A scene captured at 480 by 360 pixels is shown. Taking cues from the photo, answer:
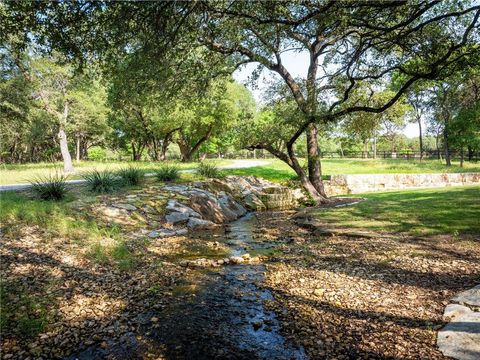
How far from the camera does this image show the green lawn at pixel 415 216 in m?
8.15

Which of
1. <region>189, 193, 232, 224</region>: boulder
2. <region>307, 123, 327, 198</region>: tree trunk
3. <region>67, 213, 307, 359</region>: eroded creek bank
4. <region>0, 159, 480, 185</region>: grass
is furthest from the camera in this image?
<region>0, 159, 480, 185</region>: grass

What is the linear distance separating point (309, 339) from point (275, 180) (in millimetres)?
16135

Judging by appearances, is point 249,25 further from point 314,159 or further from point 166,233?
point 314,159

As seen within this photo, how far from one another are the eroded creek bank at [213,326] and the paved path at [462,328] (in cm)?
157

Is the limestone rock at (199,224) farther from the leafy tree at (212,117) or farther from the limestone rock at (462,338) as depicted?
the leafy tree at (212,117)

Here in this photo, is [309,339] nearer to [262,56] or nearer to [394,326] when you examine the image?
[394,326]

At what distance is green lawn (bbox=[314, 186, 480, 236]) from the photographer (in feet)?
26.7

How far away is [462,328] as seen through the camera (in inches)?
146

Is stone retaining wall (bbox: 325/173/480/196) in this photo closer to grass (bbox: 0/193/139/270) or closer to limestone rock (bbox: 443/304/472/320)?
grass (bbox: 0/193/139/270)

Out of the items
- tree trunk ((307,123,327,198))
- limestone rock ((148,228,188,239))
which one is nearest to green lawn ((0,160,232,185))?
limestone rock ((148,228,188,239))

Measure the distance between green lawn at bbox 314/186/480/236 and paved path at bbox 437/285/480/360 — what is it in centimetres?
374

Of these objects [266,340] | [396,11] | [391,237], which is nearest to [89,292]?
[266,340]

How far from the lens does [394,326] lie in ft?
13.1

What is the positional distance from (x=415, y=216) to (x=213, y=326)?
7.72 m
